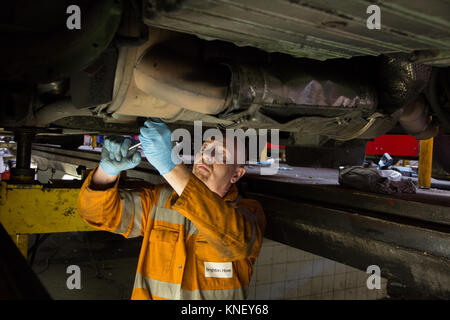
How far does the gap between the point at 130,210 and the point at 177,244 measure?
1.15 ft

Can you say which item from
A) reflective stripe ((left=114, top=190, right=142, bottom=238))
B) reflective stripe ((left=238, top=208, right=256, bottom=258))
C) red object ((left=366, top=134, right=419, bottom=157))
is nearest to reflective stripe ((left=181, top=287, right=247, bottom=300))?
reflective stripe ((left=238, top=208, right=256, bottom=258))

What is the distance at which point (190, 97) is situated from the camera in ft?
5.64

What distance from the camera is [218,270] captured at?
6.57 ft

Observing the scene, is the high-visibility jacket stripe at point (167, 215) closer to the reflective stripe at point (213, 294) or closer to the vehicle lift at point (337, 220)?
the reflective stripe at point (213, 294)

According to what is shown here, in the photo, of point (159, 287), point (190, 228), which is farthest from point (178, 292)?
point (190, 228)

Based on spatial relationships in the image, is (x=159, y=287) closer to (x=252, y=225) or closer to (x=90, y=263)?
(x=252, y=225)

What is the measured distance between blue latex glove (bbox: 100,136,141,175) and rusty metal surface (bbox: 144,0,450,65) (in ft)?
2.73

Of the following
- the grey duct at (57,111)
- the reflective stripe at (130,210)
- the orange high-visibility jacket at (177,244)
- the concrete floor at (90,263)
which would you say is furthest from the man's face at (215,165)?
the concrete floor at (90,263)

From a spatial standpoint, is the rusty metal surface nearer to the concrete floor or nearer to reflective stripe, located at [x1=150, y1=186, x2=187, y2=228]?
reflective stripe, located at [x1=150, y1=186, x2=187, y2=228]

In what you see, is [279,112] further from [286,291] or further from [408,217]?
[286,291]

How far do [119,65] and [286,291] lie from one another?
336 cm

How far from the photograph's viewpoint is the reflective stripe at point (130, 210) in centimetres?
211

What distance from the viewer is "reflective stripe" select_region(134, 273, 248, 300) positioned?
194 cm
